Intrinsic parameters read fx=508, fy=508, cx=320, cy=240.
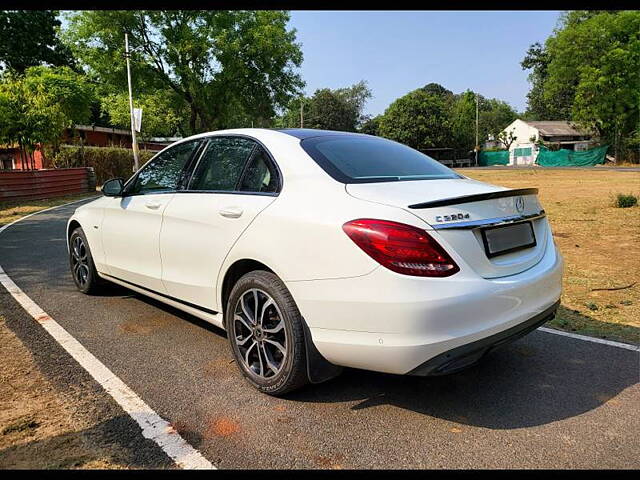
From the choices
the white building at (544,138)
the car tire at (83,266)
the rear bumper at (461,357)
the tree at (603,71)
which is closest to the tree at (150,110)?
the car tire at (83,266)

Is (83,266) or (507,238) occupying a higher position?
Result: (507,238)

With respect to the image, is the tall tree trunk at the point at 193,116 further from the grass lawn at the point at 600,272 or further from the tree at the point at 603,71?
the tree at the point at 603,71

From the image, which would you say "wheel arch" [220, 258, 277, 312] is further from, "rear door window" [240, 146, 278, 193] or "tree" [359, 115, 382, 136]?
"tree" [359, 115, 382, 136]

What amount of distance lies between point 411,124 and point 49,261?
58.3 m

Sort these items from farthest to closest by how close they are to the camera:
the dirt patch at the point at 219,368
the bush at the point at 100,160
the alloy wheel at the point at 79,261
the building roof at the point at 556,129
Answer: the building roof at the point at 556,129, the bush at the point at 100,160, the alloy wheel at the point at 79,261, the dirt patch at the point at 219,368

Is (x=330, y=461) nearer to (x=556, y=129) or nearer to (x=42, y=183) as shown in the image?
(x=42, y=183)

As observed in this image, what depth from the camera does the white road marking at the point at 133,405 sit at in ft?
8.12

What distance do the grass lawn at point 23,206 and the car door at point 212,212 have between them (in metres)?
10.5

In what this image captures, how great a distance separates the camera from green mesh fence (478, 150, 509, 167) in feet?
214

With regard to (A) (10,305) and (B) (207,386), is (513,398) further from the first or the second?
(A) (10,305)

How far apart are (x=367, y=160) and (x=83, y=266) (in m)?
3.48

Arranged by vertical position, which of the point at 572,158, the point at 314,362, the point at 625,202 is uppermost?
the point at 572,158

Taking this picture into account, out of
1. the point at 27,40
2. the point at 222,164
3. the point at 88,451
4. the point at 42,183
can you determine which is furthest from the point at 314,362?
the point at 27,40

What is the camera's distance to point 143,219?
420cm
